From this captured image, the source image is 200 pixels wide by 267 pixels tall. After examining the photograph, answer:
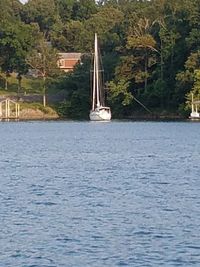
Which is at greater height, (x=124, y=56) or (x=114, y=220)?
(x=124, y=56)

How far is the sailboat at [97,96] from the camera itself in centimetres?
11500

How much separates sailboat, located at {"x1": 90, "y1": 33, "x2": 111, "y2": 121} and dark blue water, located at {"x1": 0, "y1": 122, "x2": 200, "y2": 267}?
54832 mm

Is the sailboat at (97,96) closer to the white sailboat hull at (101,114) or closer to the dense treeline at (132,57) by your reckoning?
the white sailboat hull at (101,114)

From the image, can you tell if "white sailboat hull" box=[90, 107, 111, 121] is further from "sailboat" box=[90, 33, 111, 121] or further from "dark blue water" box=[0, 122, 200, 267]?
"dark blue water" box=[0, 122, 200, 267]

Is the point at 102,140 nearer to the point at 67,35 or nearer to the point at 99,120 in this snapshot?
the point at 99,120

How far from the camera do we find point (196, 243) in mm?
24734

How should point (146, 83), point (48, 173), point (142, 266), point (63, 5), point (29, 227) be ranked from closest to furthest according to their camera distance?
point (142, 266) → point (29, 227) → point (48, 173) → point (146, 83) → point (63, 5)

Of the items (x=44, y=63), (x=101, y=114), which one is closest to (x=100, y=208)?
(x=101, y=114)

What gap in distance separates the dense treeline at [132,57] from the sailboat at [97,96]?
1495 millimetres

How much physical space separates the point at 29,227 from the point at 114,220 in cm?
281

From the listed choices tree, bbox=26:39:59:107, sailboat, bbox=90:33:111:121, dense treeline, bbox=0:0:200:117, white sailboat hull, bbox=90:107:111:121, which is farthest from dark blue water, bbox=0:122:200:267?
tree, bbox=26:39:59:107

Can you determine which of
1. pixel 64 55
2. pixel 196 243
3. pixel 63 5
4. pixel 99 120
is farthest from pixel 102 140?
pixel 63 5

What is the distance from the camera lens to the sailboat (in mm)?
115000

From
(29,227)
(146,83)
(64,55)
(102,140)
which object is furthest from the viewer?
(64,55)
